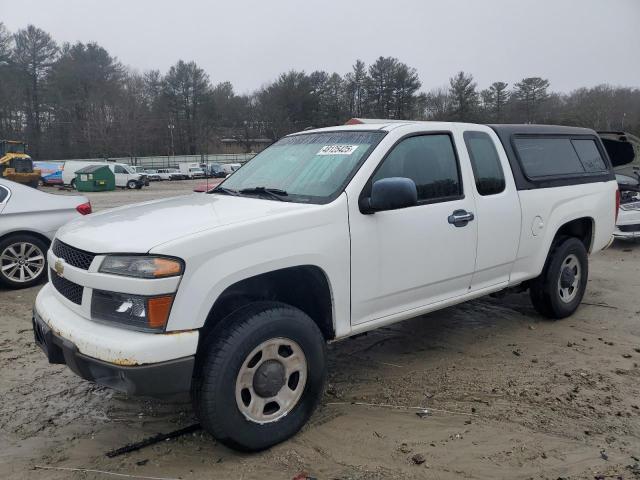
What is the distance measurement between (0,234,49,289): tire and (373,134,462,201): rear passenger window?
521cm

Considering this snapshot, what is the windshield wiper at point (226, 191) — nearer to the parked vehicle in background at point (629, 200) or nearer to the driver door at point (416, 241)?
the driver door at point (416, 241)

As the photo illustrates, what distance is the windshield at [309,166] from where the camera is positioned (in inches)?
139

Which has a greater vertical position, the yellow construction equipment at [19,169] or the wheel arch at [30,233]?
the yellow construction equipment at [19,169]

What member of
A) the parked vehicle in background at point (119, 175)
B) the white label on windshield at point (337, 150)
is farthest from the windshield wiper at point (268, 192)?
the parked vehicle in background at point (119, 175)

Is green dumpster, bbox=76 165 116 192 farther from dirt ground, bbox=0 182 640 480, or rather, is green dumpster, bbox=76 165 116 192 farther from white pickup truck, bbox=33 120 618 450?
white pickup truck, bbox=33 120 618 450

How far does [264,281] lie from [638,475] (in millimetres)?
2308

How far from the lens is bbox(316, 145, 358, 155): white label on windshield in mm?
3766

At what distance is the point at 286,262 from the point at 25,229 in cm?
514

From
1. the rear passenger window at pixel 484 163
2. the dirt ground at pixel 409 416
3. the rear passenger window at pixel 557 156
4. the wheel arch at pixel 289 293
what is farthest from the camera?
the rear passenger window at pixel 557 156

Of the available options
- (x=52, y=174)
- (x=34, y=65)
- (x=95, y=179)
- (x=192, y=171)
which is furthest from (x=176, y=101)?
(x=95, y=179)

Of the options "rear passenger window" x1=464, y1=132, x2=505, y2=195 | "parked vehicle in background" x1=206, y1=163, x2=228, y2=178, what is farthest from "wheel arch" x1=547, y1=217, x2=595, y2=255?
"parked vehicle in background" x1=206, y1=163, x2=228, y2=178

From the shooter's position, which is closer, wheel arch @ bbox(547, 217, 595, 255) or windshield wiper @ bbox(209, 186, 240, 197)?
windshield wiper @ bbox(209, 186, 240, 197)

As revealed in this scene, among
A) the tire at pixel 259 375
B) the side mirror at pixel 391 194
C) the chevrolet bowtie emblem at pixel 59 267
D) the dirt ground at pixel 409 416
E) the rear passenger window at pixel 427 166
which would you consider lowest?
the dirt ground at pixel 409 416

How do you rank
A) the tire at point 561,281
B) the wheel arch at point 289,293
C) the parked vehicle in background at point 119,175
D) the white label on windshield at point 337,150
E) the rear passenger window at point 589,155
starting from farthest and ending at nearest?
1. the parked vehicle in background at point 119,175
2. the rear passenger window at point 589,155
3. the tire at point 561,281
4. the white label on windshield at point 337,150
5. the wheel arch at point 289,293
